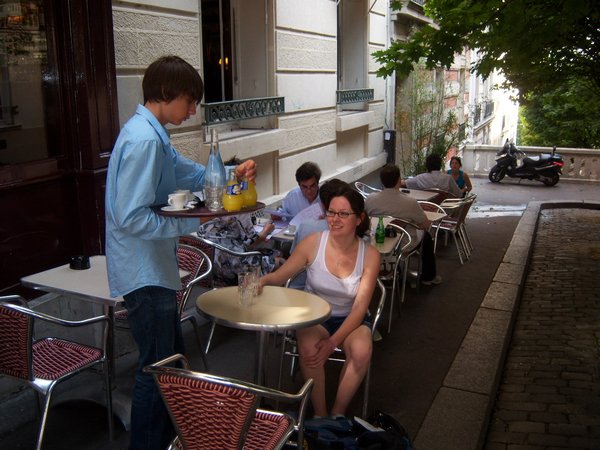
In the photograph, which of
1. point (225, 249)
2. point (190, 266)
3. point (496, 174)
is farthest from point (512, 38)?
point (496, 174)

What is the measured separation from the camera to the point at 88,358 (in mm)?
3545

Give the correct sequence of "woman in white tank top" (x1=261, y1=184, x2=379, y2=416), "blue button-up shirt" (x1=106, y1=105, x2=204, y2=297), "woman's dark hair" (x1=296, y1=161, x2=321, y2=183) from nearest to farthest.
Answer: "blue button-up shirt" (x1=106, y1=105, x2=204, y2=297) → "woman in white tank top" (x1=261, y1=184, x2=379, y2=416) → "woman's dark hair" (x1=296, y1=161, x2=321, y2=183)

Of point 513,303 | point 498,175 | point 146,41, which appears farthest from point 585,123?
point 146,41

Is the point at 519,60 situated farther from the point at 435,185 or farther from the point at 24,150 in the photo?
the point at 24,150

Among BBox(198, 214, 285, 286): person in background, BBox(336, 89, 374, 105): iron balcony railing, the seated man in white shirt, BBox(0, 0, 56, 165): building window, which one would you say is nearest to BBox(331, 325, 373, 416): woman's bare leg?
BBox(198, 214, 285, 286): person in background

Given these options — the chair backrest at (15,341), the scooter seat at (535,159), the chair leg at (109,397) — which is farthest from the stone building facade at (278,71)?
the scooter seat at (535,159)

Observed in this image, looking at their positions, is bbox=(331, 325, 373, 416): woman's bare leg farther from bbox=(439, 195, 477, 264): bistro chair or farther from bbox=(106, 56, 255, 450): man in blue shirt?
bbox=(439, 195, 477, 264): bistro chair

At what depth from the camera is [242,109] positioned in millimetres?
7660

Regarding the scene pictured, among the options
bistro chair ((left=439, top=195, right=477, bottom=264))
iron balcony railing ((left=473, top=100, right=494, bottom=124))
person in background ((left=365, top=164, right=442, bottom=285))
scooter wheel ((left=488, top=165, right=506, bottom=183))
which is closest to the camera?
person in background ((left=365, top=164, right=442, bottom=285))

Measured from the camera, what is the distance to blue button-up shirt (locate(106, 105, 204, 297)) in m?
2.64

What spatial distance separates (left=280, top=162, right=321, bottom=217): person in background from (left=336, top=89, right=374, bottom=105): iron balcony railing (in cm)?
490

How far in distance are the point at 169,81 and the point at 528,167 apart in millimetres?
14854

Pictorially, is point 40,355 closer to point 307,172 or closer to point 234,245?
point 234,245

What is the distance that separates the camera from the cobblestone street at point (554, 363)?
4281mm
